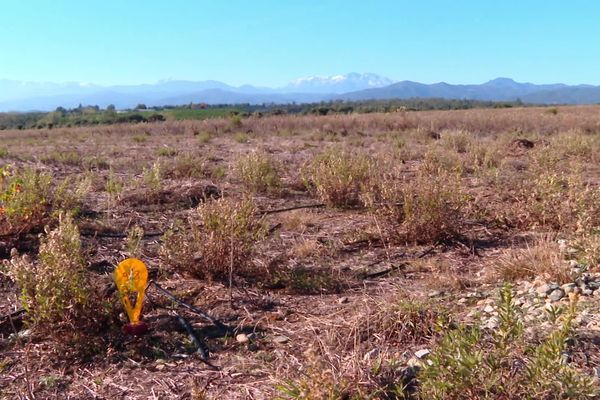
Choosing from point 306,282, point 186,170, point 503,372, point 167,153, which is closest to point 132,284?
point 306,282

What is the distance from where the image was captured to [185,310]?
3.28 m

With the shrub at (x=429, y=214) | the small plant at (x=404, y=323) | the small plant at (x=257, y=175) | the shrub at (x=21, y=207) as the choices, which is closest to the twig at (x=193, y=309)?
the small plant at (x=404, y=323)

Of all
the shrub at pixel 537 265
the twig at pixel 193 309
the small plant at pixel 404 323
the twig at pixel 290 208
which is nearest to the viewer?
Result: the small plant at pixel 404 323

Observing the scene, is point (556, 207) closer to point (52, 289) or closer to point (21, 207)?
point (52, 289)

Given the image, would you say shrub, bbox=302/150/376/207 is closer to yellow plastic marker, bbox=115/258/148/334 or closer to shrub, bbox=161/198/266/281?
shrub, bbox=161/198/266/281

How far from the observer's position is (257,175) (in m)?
Result: 6.99

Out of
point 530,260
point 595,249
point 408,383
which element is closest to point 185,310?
point 408,383

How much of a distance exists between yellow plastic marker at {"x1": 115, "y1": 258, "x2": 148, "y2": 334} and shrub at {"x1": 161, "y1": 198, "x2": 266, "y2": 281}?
772 mm

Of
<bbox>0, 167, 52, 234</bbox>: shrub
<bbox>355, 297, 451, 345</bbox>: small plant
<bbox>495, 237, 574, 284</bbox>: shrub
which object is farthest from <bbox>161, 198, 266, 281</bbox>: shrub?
<bbox>495, 237, 574, 284</bbox>: shrub

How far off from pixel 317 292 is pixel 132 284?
124 centimetres

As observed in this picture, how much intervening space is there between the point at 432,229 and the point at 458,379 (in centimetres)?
266

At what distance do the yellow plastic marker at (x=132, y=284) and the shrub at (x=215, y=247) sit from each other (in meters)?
0.77

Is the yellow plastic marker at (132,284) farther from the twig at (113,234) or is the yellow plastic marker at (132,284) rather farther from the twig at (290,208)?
the twig at (290,208)

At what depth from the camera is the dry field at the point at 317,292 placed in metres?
2.22
